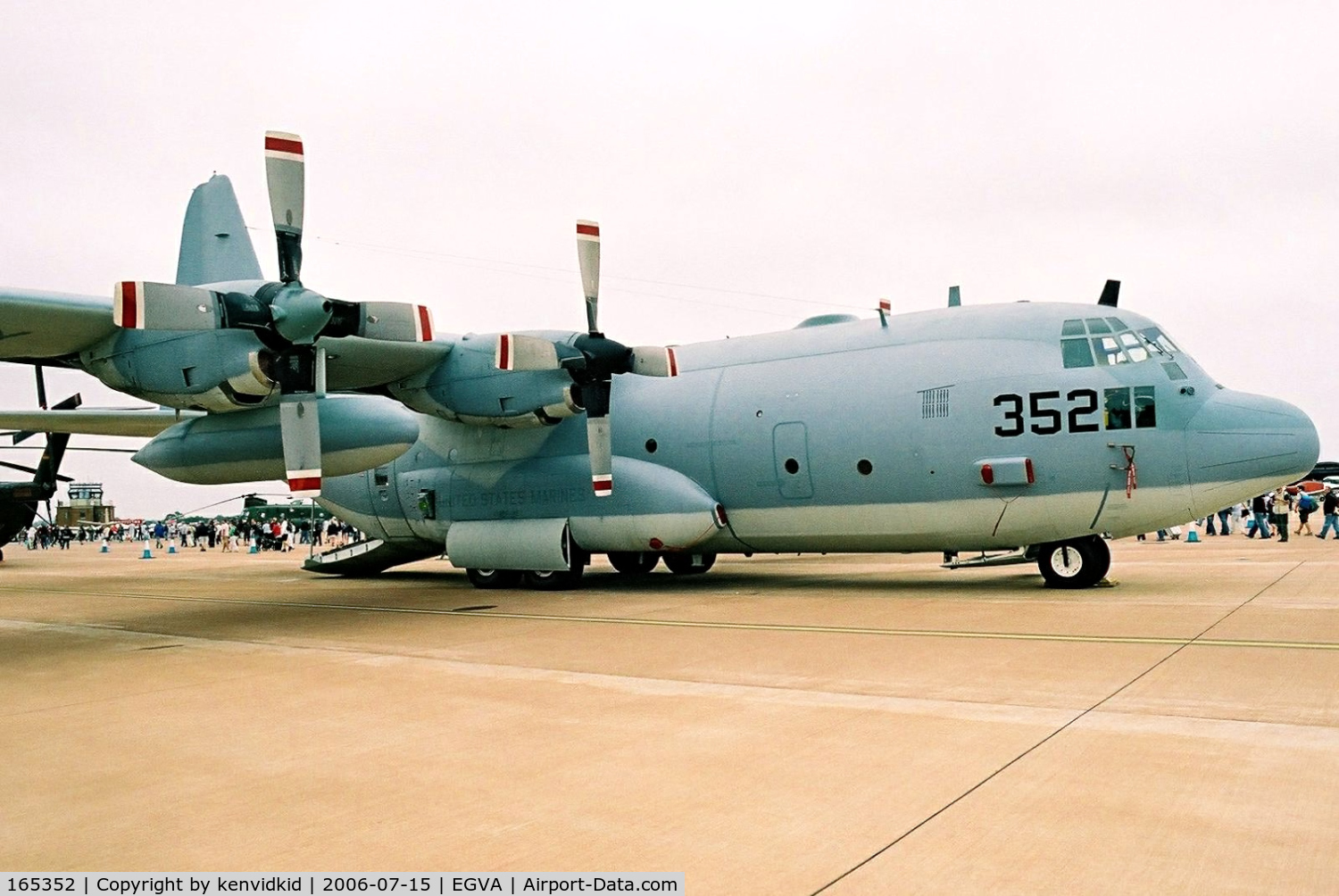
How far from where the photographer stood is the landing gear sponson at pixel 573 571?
1750 centimetres

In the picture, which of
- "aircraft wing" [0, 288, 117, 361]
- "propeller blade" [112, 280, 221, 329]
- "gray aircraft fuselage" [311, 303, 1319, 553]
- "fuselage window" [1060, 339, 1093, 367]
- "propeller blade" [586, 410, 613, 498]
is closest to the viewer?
"propeller blade" [112, 280, 221, 329]

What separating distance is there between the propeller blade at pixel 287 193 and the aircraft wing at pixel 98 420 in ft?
18.8

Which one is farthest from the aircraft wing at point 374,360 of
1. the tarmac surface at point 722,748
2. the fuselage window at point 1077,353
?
the fuselage window at point 1077,353

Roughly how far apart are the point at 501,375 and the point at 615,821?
1256cm

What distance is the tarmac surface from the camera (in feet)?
12.5

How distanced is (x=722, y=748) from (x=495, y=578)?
13152mm

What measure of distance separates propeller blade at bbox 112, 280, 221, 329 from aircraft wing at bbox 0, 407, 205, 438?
6.05 metres

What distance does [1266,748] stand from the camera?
509cm

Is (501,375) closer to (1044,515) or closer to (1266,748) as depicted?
(1044,515)

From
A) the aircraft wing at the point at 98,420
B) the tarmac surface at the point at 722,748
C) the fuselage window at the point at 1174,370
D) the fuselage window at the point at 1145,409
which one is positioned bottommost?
the tarmac surface at the point at 722,748

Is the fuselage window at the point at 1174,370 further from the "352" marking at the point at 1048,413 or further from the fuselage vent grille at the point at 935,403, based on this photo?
the fuselage vent grille at the point at 935,403

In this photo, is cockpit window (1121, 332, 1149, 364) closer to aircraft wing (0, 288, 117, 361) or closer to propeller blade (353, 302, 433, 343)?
propeller blade (353, 302, 433, 343)

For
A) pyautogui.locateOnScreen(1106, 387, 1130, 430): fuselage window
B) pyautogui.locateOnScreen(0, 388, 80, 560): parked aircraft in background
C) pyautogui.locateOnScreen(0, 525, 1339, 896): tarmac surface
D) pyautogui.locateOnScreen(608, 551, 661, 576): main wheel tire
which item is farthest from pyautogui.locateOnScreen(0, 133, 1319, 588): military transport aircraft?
pyautogui.locateOnScreen(0, 388, 80, 560): parked aircraft in background

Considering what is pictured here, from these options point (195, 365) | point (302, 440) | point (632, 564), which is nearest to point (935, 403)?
point (632, 564)
